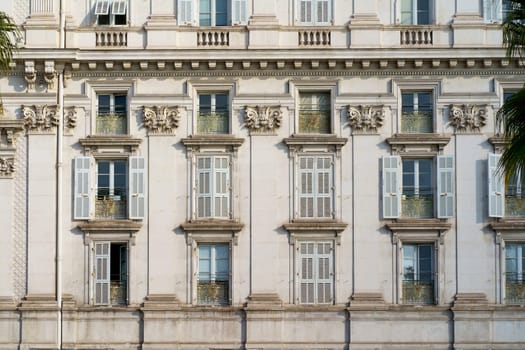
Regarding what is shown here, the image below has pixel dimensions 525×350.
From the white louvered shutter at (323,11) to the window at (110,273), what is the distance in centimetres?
1023

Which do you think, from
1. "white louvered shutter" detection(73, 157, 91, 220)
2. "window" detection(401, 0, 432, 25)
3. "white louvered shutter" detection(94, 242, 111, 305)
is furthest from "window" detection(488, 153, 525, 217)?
"white louvered shutter" detection(73, 157, 91, 220)

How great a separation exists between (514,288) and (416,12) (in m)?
10.1

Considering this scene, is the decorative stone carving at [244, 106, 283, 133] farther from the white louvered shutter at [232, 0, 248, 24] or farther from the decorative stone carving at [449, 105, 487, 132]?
the decorative stone carving at [449, 105, 487, 132]

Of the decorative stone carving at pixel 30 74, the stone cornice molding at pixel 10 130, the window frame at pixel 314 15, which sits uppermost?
the window frame at pixel 314 15

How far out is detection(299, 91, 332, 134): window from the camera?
4875cm

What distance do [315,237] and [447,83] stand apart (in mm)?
6964

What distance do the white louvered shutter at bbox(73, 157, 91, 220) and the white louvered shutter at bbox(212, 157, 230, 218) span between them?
4282 mm

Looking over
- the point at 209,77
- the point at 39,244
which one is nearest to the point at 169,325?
the point at 39,244

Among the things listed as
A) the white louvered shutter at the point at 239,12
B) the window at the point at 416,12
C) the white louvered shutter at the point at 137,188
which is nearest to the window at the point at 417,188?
the window at the point at 416,12

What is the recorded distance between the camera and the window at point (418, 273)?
4812 centimetres

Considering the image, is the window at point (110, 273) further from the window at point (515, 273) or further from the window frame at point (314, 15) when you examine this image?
the window at point (515, 273)

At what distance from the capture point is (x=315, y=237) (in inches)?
1895

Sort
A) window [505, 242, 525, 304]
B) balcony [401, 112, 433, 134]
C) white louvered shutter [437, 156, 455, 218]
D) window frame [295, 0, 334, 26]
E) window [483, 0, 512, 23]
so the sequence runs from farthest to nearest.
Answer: window frame [295, 0, 334, 26] → window [483, 0, 512, 23] → balcony [401, 112, 433, 134] → white louvered shutter [437, 156, 455, 218] → window [505, 242, 525, 304]

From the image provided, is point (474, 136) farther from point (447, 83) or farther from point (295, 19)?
point (295, 19)
